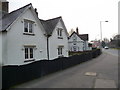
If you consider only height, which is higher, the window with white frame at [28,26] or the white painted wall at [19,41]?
the window with white frame at [28,26]

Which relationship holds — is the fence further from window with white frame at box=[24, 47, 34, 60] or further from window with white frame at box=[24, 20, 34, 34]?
window with white frame at box=[24, 20, 34, 34]

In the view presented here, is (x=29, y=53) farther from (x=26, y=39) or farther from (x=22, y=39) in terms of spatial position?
(x=22, y=39)

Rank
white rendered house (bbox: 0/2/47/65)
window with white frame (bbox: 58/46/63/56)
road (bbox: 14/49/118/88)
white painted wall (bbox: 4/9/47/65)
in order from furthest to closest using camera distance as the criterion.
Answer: window with white frame (bbox: 58/46/63/56)
white painted wall (bbox: 4/9/47/65)
white rendered house (bbox: 0/2/47/65)
road (bbox: 14/49/118/88)

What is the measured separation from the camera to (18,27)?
11.8 meters

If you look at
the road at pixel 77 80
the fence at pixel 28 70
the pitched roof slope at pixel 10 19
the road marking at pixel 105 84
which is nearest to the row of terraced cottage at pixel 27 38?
the pitched roof slope at pixel 10 19

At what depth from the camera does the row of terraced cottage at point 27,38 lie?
11.0 m

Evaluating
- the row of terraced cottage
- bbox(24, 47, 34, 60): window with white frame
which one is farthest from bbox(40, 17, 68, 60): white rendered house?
bbox(24, 47, 34, 60): window with white frame

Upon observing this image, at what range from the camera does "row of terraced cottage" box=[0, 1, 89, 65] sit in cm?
1095

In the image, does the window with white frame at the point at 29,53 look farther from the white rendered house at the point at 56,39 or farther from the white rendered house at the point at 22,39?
the white rendered house at the point at 56,39

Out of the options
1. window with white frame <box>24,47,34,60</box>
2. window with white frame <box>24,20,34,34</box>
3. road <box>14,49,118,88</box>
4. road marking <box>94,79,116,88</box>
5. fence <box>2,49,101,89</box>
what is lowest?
road <box>14,49,118,88</box>

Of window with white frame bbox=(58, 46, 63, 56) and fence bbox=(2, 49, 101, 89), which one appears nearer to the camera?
fence bbox=(2, 49, 101, 89)

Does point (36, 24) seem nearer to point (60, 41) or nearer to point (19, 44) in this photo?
point (19, 44)

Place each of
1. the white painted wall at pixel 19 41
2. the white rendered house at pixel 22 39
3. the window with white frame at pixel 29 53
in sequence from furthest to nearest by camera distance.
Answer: the window with white frame at pixel 29 53
the white painted wall at pixel 19 41
the white rendered house at pixel 22 39

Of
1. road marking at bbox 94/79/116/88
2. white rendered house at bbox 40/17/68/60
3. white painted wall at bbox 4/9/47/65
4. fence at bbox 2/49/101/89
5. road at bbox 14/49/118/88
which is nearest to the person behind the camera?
fence at bbox 2/49/101/89
